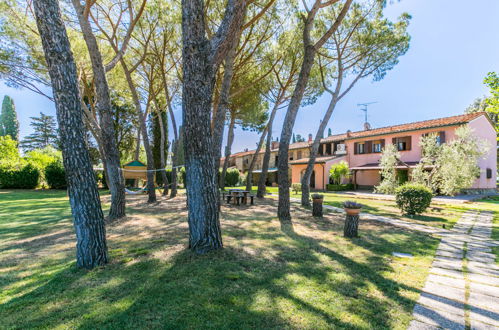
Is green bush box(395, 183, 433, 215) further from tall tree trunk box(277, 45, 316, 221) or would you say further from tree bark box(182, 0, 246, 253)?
tree bark box(182, 0, 246, 253)

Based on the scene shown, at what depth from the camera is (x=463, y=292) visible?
2855mm

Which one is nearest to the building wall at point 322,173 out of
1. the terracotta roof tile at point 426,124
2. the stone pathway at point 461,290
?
the terracotta roof tile at point 426,124

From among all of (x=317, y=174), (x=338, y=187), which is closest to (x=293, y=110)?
(x=338, y=187)

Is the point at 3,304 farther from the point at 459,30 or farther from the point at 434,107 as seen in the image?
the point at 434,107

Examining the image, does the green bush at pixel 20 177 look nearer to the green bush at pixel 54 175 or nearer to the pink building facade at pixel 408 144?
the green bush at pixel 54 175

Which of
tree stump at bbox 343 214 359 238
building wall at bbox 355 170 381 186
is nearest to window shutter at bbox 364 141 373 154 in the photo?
building wall at bbox 355 170 381 186

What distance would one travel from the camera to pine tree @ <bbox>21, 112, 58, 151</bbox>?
43.9 meters

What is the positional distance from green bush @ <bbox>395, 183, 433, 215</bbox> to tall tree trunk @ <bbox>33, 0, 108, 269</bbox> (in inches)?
362

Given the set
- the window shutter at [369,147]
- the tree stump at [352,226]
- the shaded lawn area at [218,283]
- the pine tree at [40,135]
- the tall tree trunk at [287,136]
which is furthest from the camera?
the pine tree at [40,135]

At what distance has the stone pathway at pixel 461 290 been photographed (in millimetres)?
2254

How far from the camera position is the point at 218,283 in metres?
2.88

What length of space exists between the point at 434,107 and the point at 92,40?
98.9 feet

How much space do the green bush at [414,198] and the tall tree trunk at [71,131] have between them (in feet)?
30.1

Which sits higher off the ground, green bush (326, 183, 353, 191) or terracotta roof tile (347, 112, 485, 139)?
terracotta roof tile (347, 112, 485, 139)
